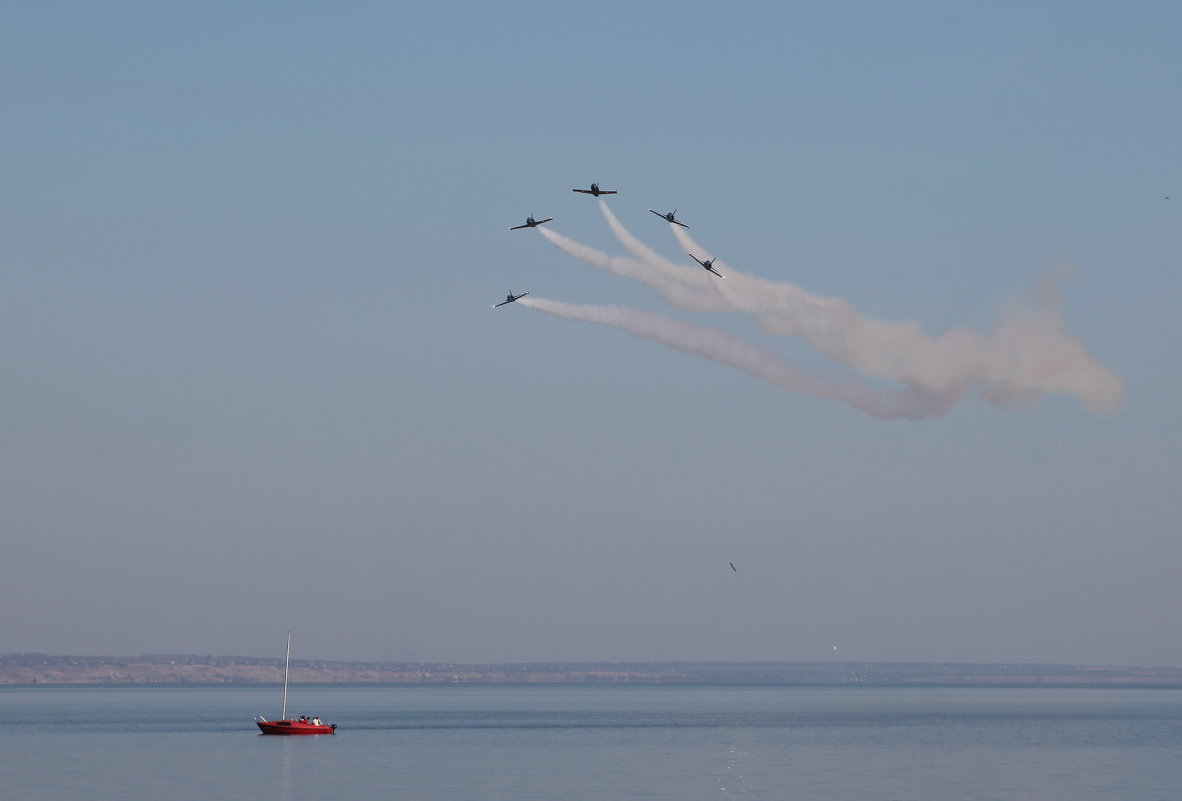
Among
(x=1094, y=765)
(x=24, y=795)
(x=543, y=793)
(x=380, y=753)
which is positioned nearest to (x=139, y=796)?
(x=24, y=795)

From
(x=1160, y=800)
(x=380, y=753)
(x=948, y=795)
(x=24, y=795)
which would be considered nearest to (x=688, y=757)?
(x=380, y=753)

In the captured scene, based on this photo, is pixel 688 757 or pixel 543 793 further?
pixel 688 757

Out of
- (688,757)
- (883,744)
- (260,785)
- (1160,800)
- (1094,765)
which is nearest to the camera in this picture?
(1160,800)

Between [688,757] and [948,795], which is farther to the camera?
[688,757]

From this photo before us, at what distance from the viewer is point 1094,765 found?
383 feet

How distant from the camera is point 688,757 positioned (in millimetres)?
124938

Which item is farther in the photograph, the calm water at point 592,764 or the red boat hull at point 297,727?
the red boat hull at point 297,727

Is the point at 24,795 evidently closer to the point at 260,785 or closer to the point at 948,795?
the point at 260,785

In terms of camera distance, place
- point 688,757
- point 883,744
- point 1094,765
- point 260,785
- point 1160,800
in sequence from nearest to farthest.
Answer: point 1160,800 < point 260,785 < point 1094,765 < point 688,757 < point 883,744

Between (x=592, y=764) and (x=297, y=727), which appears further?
(x=297, y=727)

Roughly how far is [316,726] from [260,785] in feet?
184

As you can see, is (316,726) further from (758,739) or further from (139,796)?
(139,796)

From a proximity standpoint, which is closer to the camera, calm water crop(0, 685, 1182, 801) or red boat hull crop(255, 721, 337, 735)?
calm water crop(0, 685, 1182, 801)

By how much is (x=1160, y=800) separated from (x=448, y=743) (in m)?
77.4
